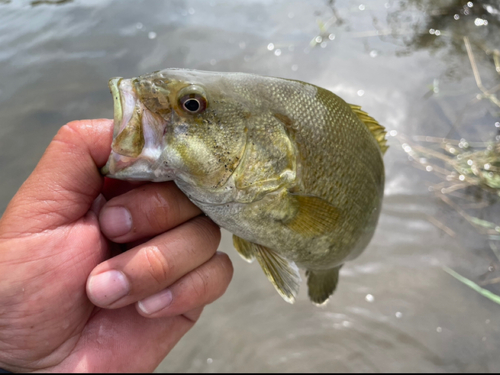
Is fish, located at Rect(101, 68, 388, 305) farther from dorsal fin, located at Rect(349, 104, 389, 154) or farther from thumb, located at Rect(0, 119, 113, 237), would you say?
thumb, located at Rect(0, 119, 113, 237)

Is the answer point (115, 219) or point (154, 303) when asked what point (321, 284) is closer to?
point (154, 303)

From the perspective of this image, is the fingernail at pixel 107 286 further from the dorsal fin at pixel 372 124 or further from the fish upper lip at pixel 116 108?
the dorsal fin at pixel 372 124

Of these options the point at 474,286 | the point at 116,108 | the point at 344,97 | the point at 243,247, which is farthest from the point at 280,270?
the point at 344,97

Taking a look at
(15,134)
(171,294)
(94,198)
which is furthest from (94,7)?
(171,294)

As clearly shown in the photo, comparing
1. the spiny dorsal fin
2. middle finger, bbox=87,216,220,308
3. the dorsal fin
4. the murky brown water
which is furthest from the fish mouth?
the murky brown water

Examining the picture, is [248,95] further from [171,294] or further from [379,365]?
[379,365]

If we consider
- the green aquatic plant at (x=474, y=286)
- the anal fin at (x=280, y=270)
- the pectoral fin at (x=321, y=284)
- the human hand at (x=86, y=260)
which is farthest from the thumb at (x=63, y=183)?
the green aquatic plant at (x=474, y=286)
